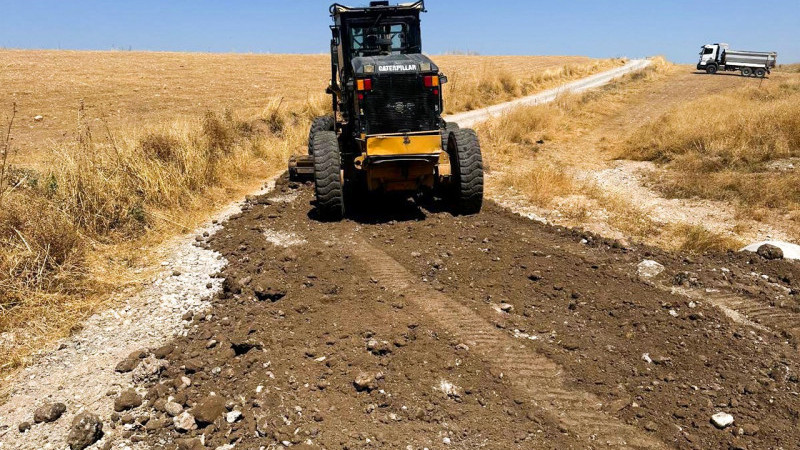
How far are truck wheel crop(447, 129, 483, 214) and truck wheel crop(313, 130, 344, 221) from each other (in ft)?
5.59

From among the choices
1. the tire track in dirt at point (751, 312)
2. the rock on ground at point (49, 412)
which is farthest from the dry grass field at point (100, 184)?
the tire track in dirt at point (751, 312)

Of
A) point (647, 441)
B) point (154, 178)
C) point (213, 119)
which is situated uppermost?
point (213, 119)

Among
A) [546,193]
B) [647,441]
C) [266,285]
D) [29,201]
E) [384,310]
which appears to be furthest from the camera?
[546,193]

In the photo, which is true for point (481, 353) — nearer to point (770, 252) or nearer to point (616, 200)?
point (770, 252)

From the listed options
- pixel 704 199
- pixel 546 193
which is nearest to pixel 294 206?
pixel 546 193

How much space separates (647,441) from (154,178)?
784cm

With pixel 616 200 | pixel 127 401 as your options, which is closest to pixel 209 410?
pixel 127 401

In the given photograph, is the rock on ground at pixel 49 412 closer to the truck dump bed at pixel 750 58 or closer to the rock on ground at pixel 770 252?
the rock on ground at pixel 770 252

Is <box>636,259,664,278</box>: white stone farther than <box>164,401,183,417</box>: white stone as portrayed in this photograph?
Yes

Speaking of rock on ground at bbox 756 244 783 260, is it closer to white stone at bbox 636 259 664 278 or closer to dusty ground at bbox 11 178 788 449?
dusty ground at bbox 11 178 788 449

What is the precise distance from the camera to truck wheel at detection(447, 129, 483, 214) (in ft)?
24.2

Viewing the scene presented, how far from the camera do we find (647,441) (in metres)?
3.37

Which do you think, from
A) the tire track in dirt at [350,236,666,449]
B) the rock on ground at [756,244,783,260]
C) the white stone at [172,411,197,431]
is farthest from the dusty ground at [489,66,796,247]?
the white stone at [172,411,197,431]

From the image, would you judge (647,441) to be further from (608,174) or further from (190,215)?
(608,174)
